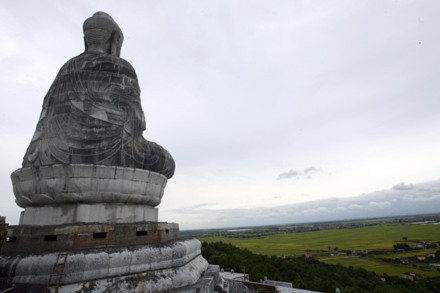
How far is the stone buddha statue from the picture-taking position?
23.7 ft

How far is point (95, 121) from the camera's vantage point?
7.51 meters

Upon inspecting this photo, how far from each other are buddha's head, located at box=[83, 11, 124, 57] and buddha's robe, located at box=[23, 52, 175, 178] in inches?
39.0

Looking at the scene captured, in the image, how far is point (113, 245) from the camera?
6.22 meters

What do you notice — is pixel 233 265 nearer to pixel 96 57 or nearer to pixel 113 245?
pixel 113 245

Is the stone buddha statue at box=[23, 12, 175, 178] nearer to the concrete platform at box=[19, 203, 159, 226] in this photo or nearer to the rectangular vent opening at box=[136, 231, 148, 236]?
the concrete platform at box=[19, 203, 159, 226]

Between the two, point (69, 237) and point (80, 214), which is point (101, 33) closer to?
point (80, 214)

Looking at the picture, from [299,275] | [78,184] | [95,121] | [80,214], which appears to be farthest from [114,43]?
[299,275]

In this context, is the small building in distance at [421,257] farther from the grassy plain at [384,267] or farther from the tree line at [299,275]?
the tree line at [299,275]

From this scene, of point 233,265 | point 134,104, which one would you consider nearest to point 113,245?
point 134,104

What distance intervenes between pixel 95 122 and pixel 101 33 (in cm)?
405

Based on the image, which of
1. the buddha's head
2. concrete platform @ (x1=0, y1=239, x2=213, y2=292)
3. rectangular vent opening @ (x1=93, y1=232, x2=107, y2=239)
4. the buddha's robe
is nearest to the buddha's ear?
the buddha's head

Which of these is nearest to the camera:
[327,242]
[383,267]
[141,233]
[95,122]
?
[141,233]

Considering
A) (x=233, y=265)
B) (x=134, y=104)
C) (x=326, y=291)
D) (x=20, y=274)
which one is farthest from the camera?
(x=233, y=265)

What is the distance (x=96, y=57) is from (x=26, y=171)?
13.5 ft
